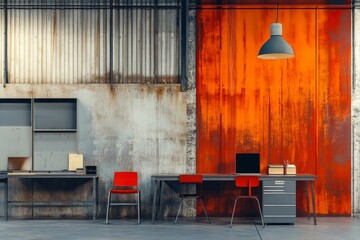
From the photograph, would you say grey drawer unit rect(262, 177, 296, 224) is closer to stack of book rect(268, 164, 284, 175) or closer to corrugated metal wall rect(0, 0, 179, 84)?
stack of book rect(268, 164, 284, 175)

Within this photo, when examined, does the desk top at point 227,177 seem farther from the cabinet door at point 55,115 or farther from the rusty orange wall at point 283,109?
the cabinet door at point 55,115

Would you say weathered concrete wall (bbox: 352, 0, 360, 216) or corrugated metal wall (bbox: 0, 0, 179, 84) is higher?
corrugated metal wall (bbox: 0, 0, 179, 84)

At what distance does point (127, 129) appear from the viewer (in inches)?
486

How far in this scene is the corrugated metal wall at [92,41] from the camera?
40.5 feet

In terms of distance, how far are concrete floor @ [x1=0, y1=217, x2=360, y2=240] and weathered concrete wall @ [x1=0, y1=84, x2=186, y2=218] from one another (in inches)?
34.1

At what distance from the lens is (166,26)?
12.4 meters

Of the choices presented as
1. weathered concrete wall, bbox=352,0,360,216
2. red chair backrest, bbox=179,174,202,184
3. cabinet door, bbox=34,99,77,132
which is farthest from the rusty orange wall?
cabinet door, bbox=34,99,77,132

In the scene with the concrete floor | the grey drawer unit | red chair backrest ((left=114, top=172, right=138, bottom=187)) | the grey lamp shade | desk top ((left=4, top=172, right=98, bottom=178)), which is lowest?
the concrete floor

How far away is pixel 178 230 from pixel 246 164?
1.95 m

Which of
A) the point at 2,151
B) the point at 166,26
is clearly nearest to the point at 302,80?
the point at 166,26

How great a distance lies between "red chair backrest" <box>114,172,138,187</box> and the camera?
39.3ft

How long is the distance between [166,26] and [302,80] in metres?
2.58

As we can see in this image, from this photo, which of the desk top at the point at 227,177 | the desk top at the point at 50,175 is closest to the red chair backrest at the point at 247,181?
the desk top at the point at 227,177

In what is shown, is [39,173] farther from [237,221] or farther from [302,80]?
[302,80]
